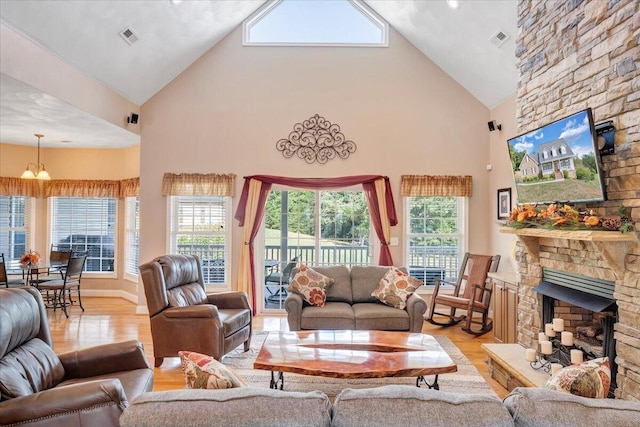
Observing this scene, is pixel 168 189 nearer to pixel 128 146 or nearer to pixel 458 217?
pixel 128 146

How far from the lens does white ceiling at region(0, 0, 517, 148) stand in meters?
4.15

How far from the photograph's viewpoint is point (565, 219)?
9.90ft

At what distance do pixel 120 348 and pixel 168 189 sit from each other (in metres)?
3.75

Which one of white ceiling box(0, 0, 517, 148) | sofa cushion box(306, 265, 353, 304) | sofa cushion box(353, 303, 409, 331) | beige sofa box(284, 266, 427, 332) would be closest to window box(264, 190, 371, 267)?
sofa cushion box(306, 265, 353, 304)

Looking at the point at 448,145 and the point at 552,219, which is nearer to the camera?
the point at 552,219

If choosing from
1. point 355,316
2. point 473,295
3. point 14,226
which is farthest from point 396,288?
point 14,226

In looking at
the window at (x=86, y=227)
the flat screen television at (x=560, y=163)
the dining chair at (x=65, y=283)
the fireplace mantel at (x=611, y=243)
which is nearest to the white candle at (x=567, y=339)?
the fireplace mantel at (x=611, y=243)

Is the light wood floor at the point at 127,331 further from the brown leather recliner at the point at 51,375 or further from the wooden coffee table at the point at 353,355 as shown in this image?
the brown leather recliner at the point at 51,375

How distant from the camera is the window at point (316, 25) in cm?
619

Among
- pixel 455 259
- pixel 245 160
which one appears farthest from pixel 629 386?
pixel 245 160

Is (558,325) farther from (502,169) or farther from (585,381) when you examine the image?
(502,169)

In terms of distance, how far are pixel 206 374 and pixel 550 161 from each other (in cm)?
294

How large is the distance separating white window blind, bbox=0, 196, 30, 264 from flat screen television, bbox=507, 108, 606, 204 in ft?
25.5

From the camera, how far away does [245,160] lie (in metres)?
6.18
